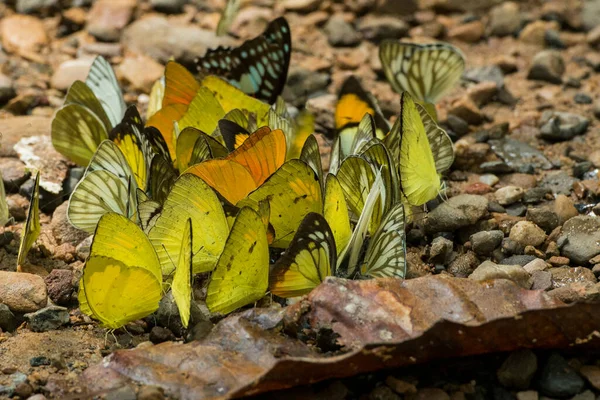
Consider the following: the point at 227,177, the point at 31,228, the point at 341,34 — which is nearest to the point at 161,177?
the point at 227,177

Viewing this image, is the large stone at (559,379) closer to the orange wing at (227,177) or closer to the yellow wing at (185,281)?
the yellow wing at (185,281)

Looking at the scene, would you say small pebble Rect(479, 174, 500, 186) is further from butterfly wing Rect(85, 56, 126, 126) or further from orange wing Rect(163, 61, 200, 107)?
butterfly wing Rect(85, 56, 126, 126)

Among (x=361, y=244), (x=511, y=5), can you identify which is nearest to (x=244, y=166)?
(x=361, y=244)

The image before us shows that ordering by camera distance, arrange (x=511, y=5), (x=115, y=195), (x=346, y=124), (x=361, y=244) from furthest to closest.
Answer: (x=511, y=5) → (x=346, y=124) → (x=115, y=195) → (x=361, y=244)

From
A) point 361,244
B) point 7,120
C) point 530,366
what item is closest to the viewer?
point 530,366

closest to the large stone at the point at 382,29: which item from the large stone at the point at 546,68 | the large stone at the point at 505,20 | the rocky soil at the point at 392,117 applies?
the rocky soil at the point at 392,117

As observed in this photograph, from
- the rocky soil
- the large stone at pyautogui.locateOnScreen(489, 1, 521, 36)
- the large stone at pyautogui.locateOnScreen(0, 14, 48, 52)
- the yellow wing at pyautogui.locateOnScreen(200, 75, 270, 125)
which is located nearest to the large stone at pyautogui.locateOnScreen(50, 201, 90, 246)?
the rocky soil

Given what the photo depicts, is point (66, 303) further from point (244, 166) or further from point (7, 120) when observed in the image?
point (7, 120)
